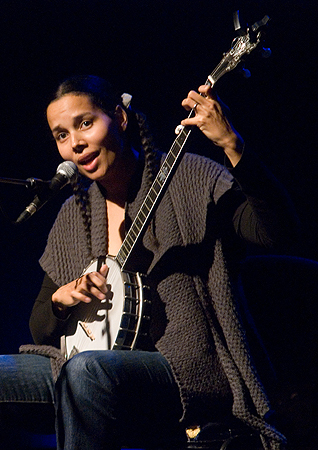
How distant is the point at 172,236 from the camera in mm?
1530

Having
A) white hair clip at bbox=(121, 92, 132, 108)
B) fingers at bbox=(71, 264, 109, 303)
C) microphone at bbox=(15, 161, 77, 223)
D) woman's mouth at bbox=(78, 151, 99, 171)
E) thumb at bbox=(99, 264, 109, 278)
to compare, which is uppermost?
white hair clip at bbox=(121, 92, 132, 108)

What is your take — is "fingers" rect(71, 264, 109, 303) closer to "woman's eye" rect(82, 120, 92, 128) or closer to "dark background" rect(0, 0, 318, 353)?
"woman's eye" rect(82, 120, 92, 128)

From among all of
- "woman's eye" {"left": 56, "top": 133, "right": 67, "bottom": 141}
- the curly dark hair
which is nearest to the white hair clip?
the curly dark hair

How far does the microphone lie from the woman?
27cm

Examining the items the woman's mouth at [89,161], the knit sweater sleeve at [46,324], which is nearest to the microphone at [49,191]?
the woman's mouth at [89,161]

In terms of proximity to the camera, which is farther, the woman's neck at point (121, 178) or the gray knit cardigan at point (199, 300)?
the woman's neck at point (121, 178)

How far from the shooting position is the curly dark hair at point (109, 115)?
1757mm

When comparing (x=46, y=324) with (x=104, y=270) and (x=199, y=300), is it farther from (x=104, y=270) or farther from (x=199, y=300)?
(x=199, y=300)

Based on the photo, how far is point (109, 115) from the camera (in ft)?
5.90

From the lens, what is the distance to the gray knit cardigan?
1356 mm

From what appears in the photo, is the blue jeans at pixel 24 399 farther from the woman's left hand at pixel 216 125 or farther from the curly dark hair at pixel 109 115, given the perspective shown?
the woman's left hand at pixel 216 125

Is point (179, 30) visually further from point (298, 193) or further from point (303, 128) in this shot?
point (298, 193)

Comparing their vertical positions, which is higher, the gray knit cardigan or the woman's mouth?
the woman's mouth

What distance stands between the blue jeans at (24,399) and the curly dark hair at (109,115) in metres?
0.47
